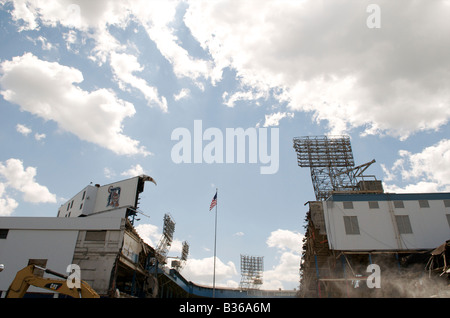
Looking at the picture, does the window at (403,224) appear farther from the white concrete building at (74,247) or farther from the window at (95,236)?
the window at (95,236)

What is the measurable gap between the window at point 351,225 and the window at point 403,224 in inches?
216

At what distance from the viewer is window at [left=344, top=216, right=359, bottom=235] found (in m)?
39.3

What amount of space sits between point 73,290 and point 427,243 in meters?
40.8

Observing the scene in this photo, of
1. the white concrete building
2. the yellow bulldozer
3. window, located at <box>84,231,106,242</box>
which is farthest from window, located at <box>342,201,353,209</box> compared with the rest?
the yellow bulldozer

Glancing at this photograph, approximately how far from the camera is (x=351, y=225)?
39688 mm

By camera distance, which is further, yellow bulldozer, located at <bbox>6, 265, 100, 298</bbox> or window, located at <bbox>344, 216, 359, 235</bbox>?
window, located at <bbox>344, 216, 359, 235</bbox>

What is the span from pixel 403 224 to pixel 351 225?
6883 mm

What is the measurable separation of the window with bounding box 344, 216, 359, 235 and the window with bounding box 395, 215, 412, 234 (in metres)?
5.48

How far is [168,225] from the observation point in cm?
6281

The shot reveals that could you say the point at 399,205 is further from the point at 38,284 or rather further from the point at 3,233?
the point at 3,233

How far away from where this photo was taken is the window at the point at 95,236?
3691 cm

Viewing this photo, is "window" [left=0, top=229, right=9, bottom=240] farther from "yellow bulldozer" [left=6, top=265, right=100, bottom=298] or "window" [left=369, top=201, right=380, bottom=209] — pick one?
"window" [left=369, top=201, right=380, bottom=209]

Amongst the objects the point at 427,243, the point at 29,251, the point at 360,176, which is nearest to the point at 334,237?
the point at 427,243

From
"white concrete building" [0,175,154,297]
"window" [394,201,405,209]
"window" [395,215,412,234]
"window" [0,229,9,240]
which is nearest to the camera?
Result: "white concrete building" [0,175,154,297]
